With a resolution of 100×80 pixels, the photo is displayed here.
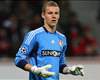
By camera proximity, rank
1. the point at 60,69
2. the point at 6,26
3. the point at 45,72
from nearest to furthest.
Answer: the point at 45,72 → the point at 60,69 → the point at 6,26

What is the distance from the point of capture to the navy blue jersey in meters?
5.14

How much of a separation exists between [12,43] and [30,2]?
1.23m

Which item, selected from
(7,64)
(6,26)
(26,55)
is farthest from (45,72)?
(6,26)

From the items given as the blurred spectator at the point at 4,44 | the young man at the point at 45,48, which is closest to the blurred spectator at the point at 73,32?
the blurred spectator at the point at 4,44

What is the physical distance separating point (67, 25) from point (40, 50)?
5.50m

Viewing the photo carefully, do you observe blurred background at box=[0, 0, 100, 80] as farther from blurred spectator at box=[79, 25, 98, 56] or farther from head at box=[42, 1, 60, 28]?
head at box=[42, 1, 60, 28]

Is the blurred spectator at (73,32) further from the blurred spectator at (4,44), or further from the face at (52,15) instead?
the face at (52,15)

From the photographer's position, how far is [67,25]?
1067cm

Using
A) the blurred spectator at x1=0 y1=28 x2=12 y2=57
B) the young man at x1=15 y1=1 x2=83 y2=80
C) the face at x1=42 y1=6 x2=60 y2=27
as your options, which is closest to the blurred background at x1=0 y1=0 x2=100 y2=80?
the blurred spectator at x1=0 y1=28 x2=12 y2=57

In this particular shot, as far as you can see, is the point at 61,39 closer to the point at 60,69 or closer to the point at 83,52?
the point at 60,69

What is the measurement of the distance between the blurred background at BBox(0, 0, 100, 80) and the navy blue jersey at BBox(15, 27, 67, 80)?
14.4 feet

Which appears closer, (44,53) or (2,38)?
(44,53)

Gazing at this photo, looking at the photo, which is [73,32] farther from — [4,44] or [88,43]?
[4,44]

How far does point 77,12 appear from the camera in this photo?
36.1 feet
